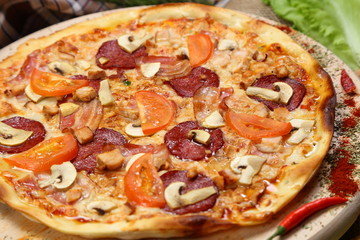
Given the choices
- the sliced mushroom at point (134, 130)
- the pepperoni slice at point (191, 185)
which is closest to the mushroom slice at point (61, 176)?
the sliced mushroom at point (134, 130)

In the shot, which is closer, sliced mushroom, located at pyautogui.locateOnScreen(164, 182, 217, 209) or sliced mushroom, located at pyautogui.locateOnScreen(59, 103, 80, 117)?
sliced mushroom, located at pyautogui.locateOnScreen(164, 182, 217, 209)

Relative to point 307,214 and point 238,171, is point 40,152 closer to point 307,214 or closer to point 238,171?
point 238,171

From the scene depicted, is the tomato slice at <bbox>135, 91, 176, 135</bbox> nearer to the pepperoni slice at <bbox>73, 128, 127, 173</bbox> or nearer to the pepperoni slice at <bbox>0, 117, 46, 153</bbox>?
the pepperoni slice at <bbox>73, 128, 127, 173</bbox>

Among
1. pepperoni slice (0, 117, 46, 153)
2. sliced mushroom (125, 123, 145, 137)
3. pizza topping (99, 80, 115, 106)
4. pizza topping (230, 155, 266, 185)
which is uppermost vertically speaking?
pizza topping (230, 155, 266, 185)

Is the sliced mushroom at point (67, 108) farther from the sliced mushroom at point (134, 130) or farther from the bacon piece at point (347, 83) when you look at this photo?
Result: the bacon piece at point (347, 83)

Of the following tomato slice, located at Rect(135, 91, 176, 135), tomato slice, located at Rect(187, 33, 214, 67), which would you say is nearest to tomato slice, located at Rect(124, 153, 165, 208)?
tomato slice, located at Rect(135, 91, 176, 135)

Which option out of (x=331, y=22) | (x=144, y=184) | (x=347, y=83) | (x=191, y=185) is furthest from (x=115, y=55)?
(x=331, y=22)
